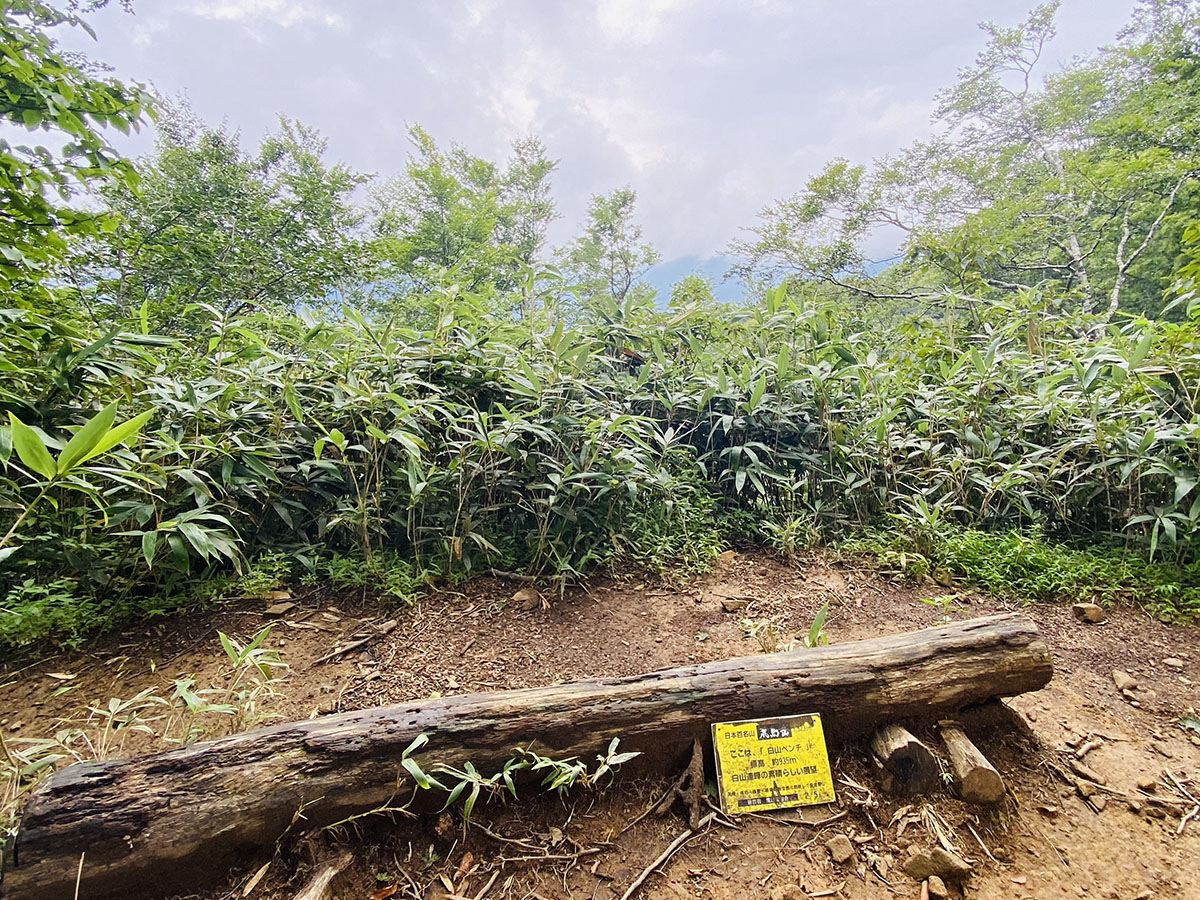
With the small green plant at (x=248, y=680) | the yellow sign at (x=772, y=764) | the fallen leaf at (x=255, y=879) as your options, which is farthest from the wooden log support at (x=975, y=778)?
the small green plant at (x=248, y=680)

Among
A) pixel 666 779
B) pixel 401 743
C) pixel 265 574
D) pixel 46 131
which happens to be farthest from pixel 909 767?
pixel 46 131

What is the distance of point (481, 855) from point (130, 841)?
55cm

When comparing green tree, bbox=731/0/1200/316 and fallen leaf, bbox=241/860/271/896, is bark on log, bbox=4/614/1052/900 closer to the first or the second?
fallen leaf, bbox=241/860/271/896

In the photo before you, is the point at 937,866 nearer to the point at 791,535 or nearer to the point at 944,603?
the point at 944,603

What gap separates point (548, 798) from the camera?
0.94 meters

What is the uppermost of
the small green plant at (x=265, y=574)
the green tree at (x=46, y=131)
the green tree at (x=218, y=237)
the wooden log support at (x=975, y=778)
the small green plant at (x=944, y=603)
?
the green tree at (x=218, y=237)

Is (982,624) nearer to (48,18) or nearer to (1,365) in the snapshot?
(1,365)

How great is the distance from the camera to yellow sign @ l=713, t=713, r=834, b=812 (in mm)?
954

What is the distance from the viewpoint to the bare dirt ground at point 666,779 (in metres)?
0.84

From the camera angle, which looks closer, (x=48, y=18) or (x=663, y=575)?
(x=48, y=18)

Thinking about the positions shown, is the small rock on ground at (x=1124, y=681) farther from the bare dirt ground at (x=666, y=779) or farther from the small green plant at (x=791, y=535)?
the small green plant at (x=791, y=535)

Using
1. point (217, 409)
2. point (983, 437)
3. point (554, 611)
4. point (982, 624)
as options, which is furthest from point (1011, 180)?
point (217, 409)

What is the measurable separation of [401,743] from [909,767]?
104 cm

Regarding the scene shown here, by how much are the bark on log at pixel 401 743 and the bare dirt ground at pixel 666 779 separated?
0.27 ft
